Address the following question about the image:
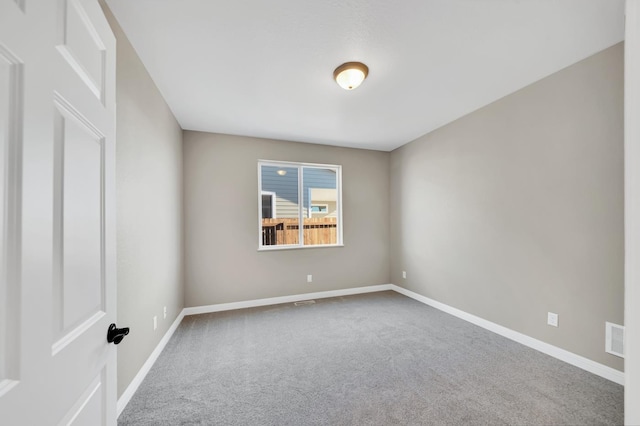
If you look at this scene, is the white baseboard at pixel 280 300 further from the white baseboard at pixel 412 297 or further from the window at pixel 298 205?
the window at pixel 298 205

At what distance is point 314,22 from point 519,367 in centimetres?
319

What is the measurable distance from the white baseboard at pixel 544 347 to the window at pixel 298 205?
2002 mm

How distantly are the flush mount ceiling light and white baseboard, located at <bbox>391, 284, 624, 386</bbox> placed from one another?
3.01 m

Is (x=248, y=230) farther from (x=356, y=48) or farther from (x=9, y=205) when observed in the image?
(x=9, y=205)

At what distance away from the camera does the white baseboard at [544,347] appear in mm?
2033

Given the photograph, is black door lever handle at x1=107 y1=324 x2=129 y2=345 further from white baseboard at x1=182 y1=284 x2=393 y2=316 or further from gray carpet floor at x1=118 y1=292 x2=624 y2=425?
white baseboard at x1=182 y1=284 x2=393 y2=316

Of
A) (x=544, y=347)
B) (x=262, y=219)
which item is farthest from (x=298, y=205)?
(x=544, y=347)

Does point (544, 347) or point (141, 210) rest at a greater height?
point (141, 210)

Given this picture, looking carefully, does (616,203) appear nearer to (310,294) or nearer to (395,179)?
(395,179)

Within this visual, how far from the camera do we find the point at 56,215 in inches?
27.3

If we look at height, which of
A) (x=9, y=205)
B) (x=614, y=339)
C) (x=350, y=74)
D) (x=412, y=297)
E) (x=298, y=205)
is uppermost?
(x=350, y=74)

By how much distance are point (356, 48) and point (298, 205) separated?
2.68 m

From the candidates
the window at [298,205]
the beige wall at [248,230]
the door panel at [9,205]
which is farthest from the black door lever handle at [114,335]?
the window at [298,205]

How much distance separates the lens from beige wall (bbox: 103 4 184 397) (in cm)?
180
